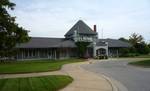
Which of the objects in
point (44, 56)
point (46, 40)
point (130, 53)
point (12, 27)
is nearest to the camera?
point (12, 27)

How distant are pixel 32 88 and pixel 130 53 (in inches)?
1984

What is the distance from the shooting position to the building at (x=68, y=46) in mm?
50906

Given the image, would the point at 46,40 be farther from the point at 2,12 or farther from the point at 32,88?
the point at 32,88

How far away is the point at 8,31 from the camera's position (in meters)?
26.2

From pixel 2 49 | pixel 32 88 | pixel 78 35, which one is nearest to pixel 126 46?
pixel 78 35

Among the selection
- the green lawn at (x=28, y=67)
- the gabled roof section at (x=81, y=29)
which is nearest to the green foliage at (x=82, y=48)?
the gabled roof section at (x=81, y=29)

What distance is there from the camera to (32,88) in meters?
13.5

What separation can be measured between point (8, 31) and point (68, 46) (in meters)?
27.3

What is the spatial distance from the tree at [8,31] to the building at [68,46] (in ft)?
66.0

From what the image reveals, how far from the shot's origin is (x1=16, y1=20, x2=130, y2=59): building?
5091 centimetres

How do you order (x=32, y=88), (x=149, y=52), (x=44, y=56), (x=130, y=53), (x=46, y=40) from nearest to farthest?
1. (x=32, y=88)
2. (x=44, y=56)
3. (x=46, y=40)
4. (x=130, y=53)
5. (x=149, y=52)

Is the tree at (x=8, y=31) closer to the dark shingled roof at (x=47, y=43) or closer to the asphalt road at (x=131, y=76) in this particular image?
the asphalt road at (x=131, y=76)

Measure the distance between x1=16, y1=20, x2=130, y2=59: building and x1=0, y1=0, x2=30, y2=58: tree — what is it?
792 inches

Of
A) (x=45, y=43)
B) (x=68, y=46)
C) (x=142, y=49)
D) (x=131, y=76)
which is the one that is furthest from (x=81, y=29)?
(x=131, y=76)
